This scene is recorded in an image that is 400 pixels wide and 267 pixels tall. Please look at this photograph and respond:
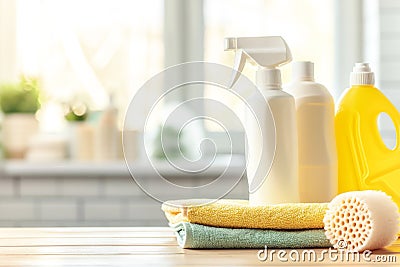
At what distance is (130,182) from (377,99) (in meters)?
1.50

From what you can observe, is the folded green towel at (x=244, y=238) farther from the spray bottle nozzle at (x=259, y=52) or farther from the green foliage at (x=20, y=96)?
the green foliage at (x=20, y=96)

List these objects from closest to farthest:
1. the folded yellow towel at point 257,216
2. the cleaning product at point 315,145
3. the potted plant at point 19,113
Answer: the folded yellow towel at point 257,216
the cleaning product at point 315,145
the potted plant at point 19,113

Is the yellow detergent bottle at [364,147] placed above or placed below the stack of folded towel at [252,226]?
above

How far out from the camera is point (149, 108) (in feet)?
3.55

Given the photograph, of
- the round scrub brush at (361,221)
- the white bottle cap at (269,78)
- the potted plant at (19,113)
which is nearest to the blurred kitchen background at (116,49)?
the potted plant at (19,113)

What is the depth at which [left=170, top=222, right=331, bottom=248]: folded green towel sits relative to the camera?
1020 mm

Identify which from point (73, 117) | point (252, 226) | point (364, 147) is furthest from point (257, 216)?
point (73, 117)

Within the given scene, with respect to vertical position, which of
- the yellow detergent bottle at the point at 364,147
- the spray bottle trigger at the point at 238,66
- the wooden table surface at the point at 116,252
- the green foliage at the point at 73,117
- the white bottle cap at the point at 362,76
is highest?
the spray bottle trigger at the point at 238,66

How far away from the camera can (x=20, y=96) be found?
111 inches

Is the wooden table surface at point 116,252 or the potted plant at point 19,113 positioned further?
the potted plant at point 19,113

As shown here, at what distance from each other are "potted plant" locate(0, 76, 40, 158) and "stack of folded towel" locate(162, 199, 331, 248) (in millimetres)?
1844

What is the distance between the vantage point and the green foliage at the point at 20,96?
2.80 meters

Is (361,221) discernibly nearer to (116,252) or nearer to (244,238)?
(244,238)

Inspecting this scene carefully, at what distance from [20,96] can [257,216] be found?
6.45ft
